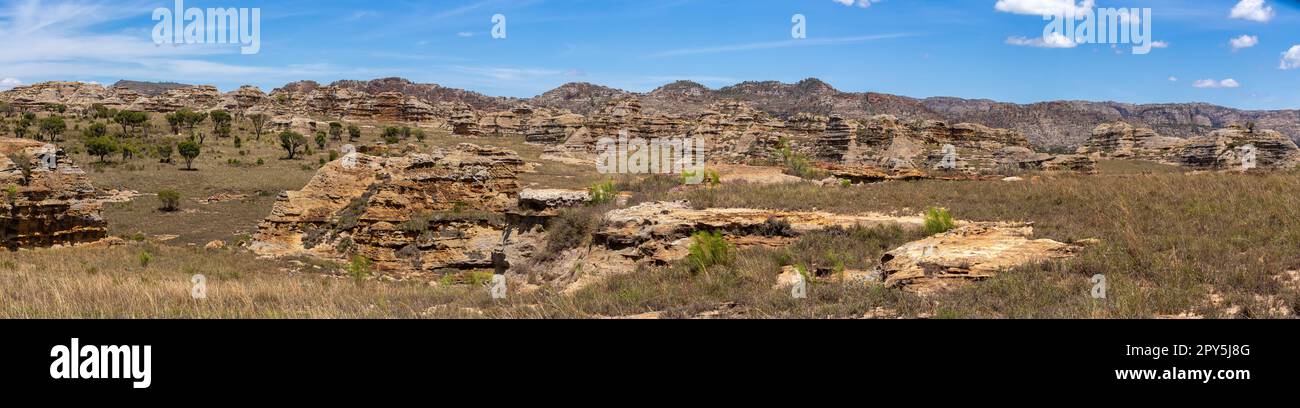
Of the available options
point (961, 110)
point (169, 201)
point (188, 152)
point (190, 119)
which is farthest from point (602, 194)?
point (961, 110)

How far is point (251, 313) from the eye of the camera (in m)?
6.55

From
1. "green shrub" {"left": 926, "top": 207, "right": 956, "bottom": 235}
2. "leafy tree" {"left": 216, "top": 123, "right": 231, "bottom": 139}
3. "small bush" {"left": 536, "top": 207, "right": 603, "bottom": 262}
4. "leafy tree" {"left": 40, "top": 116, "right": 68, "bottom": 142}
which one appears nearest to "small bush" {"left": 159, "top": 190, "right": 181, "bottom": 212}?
"small bush" {"left": 536, "top": 207, "right": 603, "bottom": 262}

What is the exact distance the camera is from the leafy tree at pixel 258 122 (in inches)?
2644

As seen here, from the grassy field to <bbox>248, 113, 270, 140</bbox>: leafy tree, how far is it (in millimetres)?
57445

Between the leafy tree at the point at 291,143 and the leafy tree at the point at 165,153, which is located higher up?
the leafy tree at the point at 291,143

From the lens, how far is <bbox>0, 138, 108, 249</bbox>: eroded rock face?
57.9 ft

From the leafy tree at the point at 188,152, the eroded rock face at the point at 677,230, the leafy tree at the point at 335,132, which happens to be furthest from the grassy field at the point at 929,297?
the leafy tree at the point at 335,132

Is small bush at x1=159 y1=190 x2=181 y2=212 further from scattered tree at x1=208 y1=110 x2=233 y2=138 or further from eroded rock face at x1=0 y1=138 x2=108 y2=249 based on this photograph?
scattered tree at x1=208 y1=110 x2=233 y2=138

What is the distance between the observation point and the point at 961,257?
24.3ft

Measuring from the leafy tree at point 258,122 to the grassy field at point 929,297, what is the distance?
57445mm

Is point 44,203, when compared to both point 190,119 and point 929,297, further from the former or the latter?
point 190,119

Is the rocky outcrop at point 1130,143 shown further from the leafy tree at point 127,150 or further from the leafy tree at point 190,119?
the leafy tree at point 190,119
